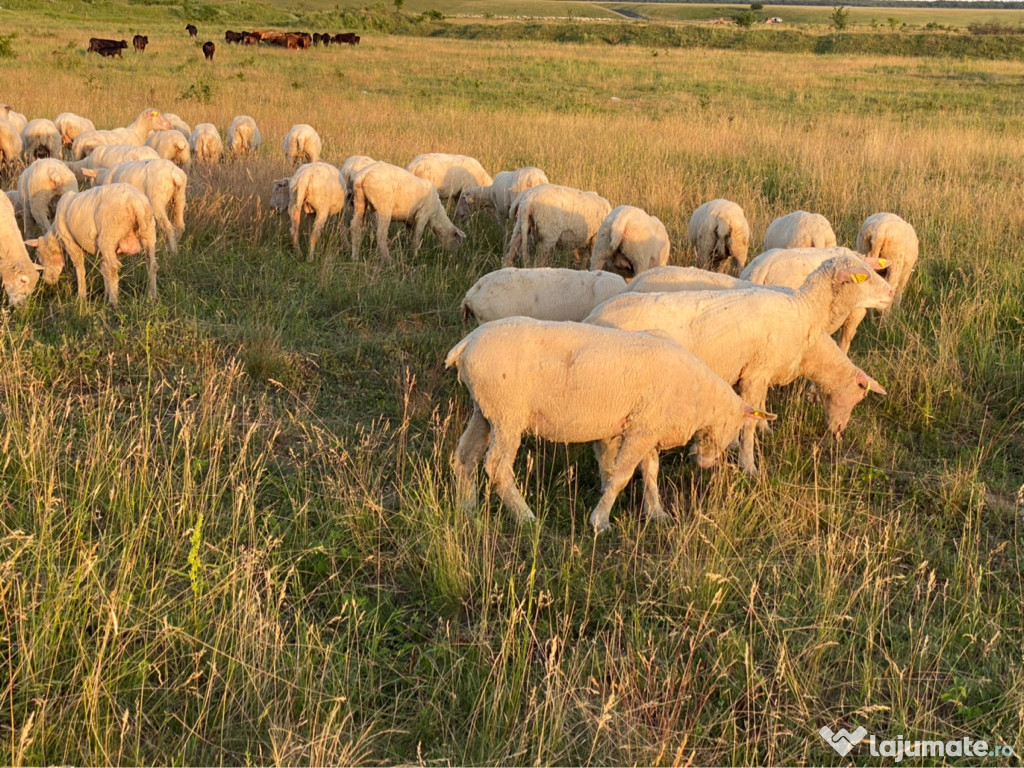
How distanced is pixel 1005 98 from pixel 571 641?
28655 millimetres

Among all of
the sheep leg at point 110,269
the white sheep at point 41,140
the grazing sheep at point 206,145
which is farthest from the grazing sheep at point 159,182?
the grazing sheep at point 206,145

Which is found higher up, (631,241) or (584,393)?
(631,241)

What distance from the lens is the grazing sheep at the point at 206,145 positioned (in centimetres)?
1464

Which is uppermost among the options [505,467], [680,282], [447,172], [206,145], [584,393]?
[206,145]

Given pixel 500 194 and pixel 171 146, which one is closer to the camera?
pixel 500 194

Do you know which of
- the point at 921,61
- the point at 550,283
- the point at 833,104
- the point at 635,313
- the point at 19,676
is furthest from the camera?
the point at 921,61

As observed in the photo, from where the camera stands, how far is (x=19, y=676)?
11.8 ft

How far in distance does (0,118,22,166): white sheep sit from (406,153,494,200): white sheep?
5.79 meters

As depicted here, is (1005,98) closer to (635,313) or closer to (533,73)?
(533,73)

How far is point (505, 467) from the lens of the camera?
207 inches

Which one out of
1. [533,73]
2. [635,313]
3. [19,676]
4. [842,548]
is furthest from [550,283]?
[533,73]

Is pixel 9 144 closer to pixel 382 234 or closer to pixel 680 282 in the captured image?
pixel 382 234

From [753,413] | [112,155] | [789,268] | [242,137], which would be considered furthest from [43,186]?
[753,413]

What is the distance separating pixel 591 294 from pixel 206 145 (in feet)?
31.7
